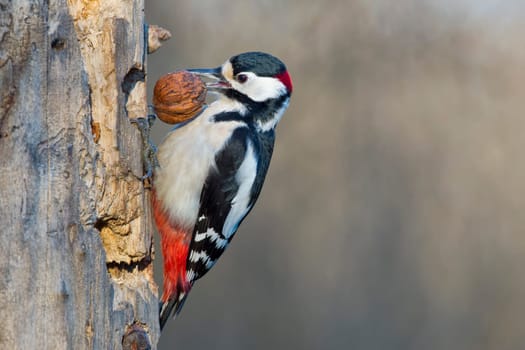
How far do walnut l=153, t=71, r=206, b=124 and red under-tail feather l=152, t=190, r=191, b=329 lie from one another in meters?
0.36

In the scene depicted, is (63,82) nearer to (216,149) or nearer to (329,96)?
(216,149)

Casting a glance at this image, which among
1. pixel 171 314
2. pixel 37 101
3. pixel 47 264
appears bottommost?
pixel 171 314

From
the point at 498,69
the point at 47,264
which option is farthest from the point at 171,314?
the point at 498,69

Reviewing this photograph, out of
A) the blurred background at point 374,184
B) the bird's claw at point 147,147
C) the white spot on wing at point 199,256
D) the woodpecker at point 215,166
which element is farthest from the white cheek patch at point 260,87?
the blurred background at point 374,184

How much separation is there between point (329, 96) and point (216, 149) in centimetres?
260

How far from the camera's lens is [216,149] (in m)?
2.76

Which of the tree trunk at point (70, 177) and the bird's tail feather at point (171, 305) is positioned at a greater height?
the tree trunk at point (70, 177)

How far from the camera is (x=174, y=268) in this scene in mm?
2830

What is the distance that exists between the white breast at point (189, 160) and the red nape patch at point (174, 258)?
0.13ft

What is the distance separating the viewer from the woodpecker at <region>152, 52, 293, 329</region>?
8.93ft

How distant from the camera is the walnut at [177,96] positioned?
2598 mm

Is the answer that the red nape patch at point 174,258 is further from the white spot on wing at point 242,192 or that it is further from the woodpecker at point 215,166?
the white spot on wing at point 242,192

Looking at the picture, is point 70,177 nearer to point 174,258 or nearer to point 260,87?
point 174,258

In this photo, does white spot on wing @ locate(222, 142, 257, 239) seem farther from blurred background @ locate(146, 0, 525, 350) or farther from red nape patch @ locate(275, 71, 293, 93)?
blurred background @ locate(146, 0, 525, 350)
